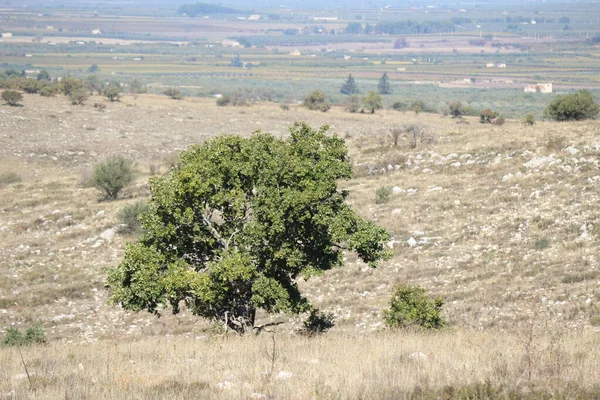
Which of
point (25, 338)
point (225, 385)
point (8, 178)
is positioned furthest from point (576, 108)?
point (225, 385)

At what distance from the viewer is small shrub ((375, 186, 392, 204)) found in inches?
1176

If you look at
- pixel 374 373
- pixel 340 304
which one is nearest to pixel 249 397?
pixel 374 373

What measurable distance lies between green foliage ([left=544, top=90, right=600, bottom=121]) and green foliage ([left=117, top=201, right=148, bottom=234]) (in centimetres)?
2767

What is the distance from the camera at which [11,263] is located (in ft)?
83.8

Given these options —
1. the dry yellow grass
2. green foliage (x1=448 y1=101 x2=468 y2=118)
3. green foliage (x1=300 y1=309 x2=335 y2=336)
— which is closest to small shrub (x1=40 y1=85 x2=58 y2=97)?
green foliage (x1=448 y1=101 x2=468 y2=118)

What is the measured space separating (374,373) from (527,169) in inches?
863

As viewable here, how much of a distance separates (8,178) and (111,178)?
404 inches

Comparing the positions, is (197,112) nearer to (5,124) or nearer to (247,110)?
(247,110)

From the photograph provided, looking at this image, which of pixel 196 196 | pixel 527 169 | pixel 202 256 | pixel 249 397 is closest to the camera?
pixel 249 397

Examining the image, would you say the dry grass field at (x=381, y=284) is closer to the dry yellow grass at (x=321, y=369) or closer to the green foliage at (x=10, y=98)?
the dry yellow grass at (x=321, y=369)

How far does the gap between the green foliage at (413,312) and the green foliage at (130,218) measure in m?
14.0

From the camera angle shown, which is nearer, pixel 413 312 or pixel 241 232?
pixel 241 232

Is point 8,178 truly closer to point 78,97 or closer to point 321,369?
point 78,97

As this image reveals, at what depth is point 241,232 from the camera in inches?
554
